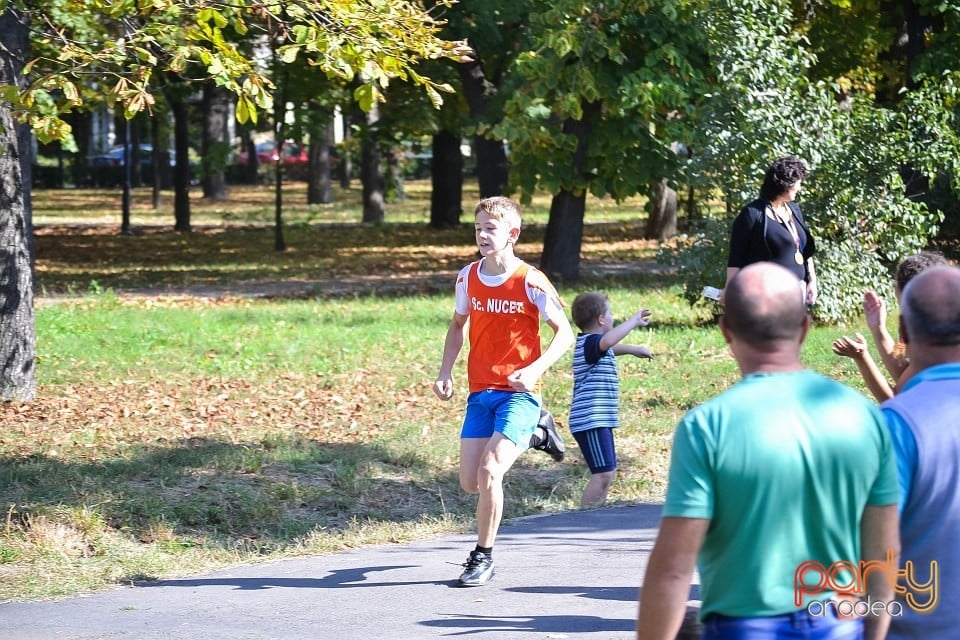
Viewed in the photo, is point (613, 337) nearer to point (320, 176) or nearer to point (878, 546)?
point (878, 546)

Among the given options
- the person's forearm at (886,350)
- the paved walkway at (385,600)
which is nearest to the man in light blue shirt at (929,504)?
the person's forearm at (886,350)

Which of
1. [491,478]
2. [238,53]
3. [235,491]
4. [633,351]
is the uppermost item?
[238,53]

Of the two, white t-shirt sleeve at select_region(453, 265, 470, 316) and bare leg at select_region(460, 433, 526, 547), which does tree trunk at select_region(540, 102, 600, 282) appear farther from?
bare leg at select_region(460, 433, 526, 547)

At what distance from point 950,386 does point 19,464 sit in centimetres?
704

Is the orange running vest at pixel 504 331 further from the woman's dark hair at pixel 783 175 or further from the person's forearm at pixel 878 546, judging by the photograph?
the person's forearm at pixel 878 546

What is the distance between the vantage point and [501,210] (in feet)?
20.1

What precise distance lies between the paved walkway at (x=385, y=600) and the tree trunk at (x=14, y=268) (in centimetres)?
484

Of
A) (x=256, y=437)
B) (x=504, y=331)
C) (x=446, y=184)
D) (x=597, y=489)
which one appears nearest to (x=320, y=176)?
(x=446, y=184)

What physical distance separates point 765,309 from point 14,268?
923cm

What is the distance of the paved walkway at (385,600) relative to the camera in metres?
5.57

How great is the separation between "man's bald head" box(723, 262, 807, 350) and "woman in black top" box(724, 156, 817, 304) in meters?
4.77

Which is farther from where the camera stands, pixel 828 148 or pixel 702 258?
pixel 702 258

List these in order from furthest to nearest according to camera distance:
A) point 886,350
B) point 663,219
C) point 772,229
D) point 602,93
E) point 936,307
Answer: point 663,219, point 602,93, point 772,229, point 886,350, point 936,307

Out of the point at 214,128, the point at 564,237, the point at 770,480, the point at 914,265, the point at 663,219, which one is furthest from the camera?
the point at 214,128
